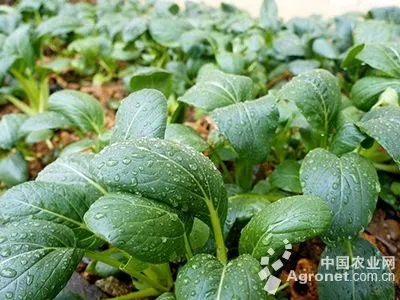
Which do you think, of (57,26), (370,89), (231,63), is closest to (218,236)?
(370,89)

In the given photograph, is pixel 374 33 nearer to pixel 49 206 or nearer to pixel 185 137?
pixel 185 137

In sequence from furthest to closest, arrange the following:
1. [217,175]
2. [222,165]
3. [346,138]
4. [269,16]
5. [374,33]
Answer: [269,16] → [374,33] → [222,165] → [346,138] → [217,175]

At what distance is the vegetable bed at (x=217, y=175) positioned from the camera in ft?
2.67

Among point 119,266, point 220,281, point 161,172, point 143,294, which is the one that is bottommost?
point 143,294

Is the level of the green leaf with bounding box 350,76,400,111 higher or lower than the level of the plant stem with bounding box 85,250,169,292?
higher

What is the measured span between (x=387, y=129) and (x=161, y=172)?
0.48m

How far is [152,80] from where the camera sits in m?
1.31

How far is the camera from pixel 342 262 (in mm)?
1037

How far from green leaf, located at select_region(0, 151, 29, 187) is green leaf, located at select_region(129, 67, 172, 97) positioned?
45 centimetres

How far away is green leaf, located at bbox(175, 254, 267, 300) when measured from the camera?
0.75 metres

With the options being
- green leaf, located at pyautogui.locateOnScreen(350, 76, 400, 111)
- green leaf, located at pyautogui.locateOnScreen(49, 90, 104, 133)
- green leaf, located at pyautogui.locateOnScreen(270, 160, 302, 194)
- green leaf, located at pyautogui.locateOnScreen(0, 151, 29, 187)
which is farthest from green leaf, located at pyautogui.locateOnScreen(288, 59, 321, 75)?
green leaf, located at pyautogui.locateOnScreen(0, 151, 29, 187)

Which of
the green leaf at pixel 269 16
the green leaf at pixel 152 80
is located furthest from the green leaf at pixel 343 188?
the green leaf at pixel 269 16

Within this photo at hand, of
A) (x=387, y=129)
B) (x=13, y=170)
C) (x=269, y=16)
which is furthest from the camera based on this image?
(x=269, y=16)

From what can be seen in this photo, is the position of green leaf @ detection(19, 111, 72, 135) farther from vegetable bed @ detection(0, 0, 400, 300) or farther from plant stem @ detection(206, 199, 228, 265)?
plant stem @ detection(206, 199, 228, 265)
